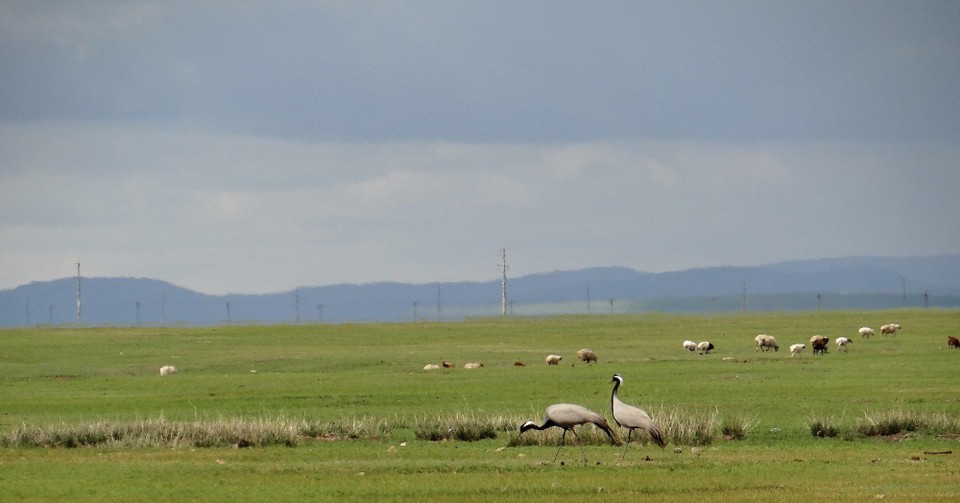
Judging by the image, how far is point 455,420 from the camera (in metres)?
37.9

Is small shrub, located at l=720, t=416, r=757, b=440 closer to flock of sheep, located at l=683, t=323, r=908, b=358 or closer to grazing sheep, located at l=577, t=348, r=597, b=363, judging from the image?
grazing sheep, located at l=577, t=348, r=597, b=363

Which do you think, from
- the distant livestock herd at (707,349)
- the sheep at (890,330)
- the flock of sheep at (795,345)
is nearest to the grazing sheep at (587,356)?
the distant livestock herd at (707,349)

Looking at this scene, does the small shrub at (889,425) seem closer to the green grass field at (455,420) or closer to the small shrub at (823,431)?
the green grass field at (455,420)

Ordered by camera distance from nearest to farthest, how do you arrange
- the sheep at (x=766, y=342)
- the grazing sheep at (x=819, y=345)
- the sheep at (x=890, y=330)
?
the grazing sheep at (x=819, y=345) < the sheep at (x=766, y=342) < the sheep at (x=890, y=330)

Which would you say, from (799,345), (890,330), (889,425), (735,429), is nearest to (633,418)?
(735,429)

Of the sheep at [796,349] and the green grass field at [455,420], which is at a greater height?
the sheep at [796,349]

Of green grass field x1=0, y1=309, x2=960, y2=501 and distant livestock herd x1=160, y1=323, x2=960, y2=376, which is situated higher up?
distant livestock herd x1=160, y1=323, x2=960, y2=376

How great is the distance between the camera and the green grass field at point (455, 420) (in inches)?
1047

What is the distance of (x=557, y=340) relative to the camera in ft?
328

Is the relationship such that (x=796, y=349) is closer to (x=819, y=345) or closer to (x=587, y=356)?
(x=819, y=345)

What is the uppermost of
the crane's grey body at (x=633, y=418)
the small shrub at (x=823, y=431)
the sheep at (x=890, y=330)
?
the sheep at (x=890, y=330)

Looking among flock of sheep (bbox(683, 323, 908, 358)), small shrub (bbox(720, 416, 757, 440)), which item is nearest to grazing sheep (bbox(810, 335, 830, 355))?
flock of sheep (bbox(683, 323, 908, 358))

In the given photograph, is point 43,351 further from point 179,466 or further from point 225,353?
point 179,466

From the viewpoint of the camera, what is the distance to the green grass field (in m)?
26.6
